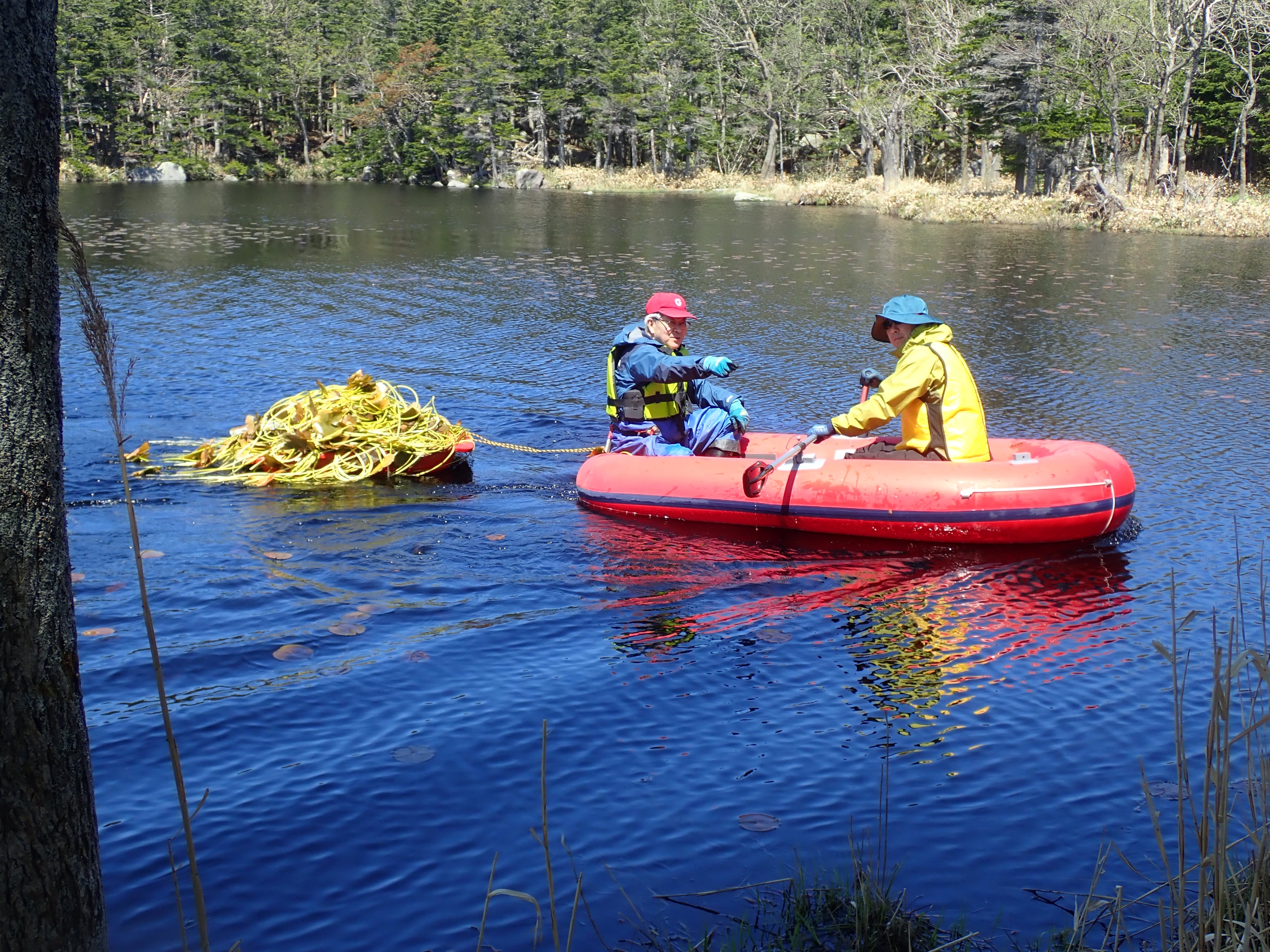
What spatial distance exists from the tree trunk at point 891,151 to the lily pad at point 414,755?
4058cm

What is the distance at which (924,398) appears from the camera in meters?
7.34

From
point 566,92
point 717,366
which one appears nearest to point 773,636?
point 717,366

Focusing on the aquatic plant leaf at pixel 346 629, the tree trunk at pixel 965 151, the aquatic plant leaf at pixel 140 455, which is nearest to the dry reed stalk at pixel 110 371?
the aquatic plant leaf at pixel 346 629

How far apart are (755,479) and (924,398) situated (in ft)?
3.94

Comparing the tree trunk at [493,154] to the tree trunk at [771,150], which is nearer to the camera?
the tree trunk at [771,150]

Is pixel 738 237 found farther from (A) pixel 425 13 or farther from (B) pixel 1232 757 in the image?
(A) pixel 425 13

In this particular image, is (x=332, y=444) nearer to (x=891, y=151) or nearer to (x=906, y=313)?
(x=906, y=313)

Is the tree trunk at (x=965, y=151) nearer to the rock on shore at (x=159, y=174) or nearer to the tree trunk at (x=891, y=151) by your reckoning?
the tree trunk at (x=891, y=151)

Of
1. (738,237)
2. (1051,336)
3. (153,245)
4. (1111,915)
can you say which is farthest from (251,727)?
(738,237)

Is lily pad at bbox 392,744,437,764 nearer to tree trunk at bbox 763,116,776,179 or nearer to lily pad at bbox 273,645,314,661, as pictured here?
lily pad at bbox 273,645,314,661

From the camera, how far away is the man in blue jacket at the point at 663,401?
8.02 m

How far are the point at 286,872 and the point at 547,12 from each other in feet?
191

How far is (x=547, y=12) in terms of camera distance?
5678 cm

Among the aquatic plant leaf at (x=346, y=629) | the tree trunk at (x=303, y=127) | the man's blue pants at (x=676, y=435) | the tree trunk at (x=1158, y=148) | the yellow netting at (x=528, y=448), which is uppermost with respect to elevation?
the tree trunk at (x=303, y=127)
